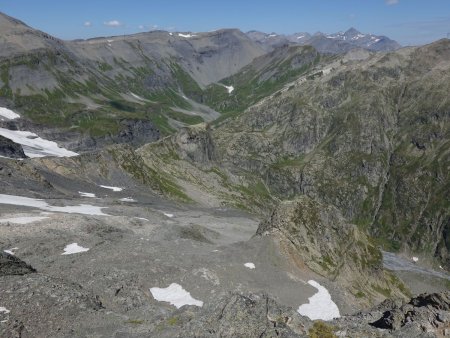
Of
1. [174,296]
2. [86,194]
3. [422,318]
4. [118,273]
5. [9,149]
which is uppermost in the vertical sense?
[422,318]

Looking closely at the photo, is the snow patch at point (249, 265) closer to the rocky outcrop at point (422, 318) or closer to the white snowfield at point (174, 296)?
the white snowfield at point (174, 296)

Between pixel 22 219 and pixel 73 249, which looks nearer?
pixel 73 249

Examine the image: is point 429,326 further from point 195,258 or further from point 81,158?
point 81,158

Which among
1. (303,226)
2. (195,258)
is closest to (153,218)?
(303,226)

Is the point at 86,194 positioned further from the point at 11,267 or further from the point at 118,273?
the point at 11,267

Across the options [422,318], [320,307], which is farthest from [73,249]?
[422,318]

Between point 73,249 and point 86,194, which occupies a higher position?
point 73,249

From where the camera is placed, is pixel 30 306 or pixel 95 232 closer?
pixel 30 306
